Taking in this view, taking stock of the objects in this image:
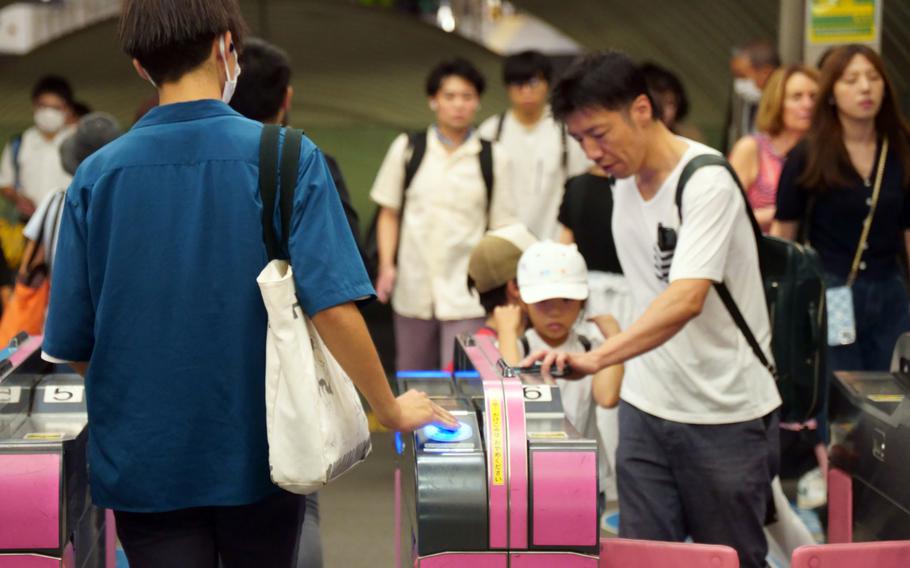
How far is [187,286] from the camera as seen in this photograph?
2.41 m

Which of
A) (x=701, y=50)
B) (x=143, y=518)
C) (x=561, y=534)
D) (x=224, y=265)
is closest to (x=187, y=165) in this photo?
(x=224, y=265)

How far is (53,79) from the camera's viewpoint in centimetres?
838

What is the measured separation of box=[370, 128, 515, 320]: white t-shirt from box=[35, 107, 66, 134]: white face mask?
288 cm

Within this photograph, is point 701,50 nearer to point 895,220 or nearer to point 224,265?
point 895,220

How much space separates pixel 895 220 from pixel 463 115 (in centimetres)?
207

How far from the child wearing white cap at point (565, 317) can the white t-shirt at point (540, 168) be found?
2578 millimetres

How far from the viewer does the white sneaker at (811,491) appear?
5.09m

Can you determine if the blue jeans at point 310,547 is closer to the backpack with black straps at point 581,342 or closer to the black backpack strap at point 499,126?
the backpack with black straps at point 581,342

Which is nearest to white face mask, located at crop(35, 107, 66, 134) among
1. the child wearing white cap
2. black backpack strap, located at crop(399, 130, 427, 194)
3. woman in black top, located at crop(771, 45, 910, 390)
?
black backpack strap, located at crop(399, 130, 427, 194)

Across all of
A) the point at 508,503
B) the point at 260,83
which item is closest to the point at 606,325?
the point at 260,83

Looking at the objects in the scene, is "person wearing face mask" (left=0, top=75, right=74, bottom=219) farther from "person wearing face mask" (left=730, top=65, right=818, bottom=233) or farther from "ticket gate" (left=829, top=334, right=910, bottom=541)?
"ticket gate" (left=829, top=334, right=910, bottom=541)

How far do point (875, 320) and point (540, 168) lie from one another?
2.04 meters

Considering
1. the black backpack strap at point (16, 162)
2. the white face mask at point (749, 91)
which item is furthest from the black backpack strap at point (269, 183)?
the black backpack strap at point (16, 162)

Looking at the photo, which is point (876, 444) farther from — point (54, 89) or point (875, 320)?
point (54, 89)
